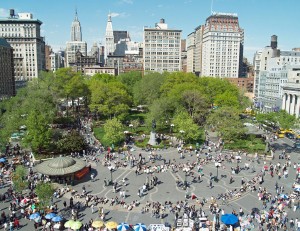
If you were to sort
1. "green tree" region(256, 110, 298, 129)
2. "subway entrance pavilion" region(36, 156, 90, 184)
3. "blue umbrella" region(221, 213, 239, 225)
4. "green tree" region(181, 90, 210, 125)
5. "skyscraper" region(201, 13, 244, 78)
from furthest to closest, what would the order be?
"skyscraper" region(201, 13, 244, 78), "green tree" region(181, 90, 210, 125), "green tree" region(256, 110, 298, 129), "subway entrance pavilion" region(36, 156, 90, 184), "blue umbrella" region(221, 213, 239, 225)

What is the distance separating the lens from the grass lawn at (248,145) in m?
54.4

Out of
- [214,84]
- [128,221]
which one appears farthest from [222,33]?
[128,221]

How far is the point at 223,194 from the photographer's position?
118 feet

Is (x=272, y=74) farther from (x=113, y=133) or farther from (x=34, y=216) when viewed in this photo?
(x=34, y=216)

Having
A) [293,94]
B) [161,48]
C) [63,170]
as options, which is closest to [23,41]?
[161,48]

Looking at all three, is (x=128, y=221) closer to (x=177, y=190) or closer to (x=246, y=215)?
(x=177, y=190)

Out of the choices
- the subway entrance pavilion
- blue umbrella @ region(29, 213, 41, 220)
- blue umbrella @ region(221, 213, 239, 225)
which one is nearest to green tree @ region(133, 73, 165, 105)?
the subway entrance pavilion

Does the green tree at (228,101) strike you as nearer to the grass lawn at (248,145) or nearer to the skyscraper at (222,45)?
the grass lawn at (248,145)

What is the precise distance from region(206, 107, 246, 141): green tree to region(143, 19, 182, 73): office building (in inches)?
4418

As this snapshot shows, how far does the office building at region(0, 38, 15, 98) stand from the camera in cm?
10625

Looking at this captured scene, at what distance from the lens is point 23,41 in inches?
5497

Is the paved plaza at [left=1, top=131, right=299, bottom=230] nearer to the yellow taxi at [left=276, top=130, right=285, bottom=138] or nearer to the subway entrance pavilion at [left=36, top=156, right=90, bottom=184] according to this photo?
the subway entrance pavilion at [left=36, top=156, right=90, bottom=184]

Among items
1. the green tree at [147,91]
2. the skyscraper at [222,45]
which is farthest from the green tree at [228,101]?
→ the skyscraper at [222,45]

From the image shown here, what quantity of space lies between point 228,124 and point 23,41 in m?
117
